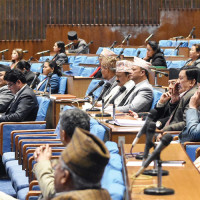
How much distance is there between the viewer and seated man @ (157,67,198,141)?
173 inches

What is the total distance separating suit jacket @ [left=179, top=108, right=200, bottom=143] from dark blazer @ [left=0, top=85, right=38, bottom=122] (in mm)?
2071

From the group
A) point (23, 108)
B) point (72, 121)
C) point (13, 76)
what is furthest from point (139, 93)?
point (72, 121)

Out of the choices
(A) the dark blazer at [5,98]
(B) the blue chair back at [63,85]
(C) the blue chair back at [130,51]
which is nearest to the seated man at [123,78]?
(A) the dark blazer at [5,98]

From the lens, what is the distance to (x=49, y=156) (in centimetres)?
247

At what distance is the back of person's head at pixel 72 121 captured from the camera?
2.62m

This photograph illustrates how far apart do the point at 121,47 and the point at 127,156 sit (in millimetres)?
9816

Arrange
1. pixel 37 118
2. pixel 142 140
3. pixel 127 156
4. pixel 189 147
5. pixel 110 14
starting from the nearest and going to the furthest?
pixel 127 156 → pixel 189 147 → pixel 142 140 → pixel 37 118 → pixel 110 14

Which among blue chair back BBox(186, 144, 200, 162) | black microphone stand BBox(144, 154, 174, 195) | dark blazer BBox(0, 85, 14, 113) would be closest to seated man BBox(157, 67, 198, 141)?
blue chair back BBox(186, 144, 200, 162)

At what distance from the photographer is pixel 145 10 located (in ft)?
47.0

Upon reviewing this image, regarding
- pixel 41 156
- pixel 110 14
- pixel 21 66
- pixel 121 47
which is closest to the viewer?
pixel 41 156

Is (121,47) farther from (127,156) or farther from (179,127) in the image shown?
(127,156)

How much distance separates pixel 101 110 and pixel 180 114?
85 centimetres

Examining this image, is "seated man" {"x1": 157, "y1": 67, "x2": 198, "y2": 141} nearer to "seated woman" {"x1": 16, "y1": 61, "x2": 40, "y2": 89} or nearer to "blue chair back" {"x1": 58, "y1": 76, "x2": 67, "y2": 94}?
"blue chair back" {"x1": 58, "y1": 76, "x2": 67, "y2": 94}

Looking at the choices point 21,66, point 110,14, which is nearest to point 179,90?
point 21,66
